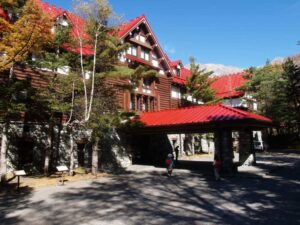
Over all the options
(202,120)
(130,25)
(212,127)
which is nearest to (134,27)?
(130,25)

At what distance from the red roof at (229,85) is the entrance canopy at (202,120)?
2621cm

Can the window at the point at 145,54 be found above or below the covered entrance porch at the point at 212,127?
above

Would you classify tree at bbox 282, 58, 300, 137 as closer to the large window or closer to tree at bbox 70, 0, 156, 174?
the large window

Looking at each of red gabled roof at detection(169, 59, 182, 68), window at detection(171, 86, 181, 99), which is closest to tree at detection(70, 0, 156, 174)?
window at detection(171, 86, 181, 99)

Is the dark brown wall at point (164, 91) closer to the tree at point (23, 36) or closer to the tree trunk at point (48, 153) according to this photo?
the tree trunk at point (48, 153)

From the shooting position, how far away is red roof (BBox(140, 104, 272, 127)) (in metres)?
19.3

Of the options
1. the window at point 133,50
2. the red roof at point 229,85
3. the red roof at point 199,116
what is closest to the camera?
the red roof at point 199,116

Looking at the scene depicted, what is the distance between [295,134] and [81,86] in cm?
3816

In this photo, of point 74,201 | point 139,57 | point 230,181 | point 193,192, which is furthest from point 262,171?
point 139,57

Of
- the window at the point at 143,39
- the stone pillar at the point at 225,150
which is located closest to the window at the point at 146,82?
the window at the point at 143,39

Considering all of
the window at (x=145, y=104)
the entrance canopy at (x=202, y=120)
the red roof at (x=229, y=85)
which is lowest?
the entrance canopy at (x=202, y=120)

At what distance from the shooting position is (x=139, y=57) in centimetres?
3142

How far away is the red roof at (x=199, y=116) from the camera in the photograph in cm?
1928

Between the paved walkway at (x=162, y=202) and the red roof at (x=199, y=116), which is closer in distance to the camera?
the paved walkway at (x=162, y=202)
